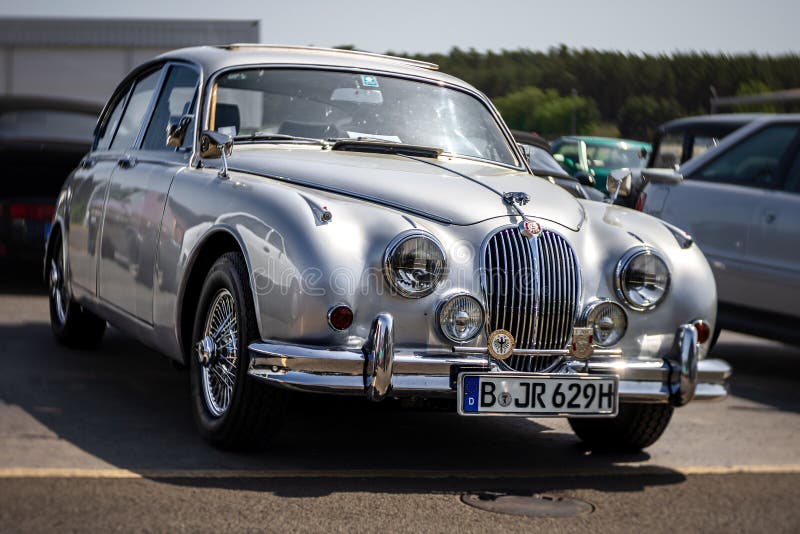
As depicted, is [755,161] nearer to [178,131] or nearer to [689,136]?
[689,136]

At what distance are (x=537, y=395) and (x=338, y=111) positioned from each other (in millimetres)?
2086

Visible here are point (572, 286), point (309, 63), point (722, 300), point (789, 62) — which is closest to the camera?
point (572, 286)

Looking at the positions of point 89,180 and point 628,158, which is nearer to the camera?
point 89,180

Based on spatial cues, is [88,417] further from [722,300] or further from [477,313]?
[722,300]

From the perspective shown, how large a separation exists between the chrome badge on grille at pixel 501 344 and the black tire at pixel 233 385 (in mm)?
842

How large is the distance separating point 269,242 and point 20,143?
264 inches

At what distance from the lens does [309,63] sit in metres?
6.65

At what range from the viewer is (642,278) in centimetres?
544

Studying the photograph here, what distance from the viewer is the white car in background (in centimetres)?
818

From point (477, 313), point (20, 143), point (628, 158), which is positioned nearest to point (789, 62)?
point (628, 158)

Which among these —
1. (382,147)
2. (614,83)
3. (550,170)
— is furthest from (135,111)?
(614,83)

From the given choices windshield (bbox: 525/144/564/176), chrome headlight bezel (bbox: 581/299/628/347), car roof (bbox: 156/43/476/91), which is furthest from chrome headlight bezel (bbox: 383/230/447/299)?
windshield (bbox: 525/144/564/176)

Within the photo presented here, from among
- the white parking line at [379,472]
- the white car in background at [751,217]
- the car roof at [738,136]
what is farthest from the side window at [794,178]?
the white parking line at [379,472]

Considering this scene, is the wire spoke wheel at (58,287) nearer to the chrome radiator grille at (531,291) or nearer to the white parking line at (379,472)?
the white parking line at (379,472)
